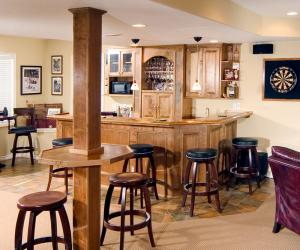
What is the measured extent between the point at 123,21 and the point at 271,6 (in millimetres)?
2150

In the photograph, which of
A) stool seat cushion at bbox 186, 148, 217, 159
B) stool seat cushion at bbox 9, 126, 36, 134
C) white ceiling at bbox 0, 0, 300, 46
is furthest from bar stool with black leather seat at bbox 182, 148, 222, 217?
stool seat cushion at bbox 9, 126, 36, 134

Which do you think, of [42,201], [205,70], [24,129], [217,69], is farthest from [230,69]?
[42,201]

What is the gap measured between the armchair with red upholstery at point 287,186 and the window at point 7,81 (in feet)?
19.7

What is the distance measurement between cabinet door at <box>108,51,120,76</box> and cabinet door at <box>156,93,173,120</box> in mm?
1055

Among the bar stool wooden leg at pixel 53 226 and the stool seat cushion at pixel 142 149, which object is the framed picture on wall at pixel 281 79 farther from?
the bar stool wooden leg at pixel 53 226

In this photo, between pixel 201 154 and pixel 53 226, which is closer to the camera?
pixel 53 226

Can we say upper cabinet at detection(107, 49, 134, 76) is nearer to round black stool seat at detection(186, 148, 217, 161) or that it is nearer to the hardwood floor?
the hardwood floor

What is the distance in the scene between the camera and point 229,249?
3875mm

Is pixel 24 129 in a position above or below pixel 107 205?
above

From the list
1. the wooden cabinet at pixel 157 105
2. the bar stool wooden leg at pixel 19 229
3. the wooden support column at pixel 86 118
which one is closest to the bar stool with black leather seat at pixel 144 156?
the wooden support column at pixel 86 118

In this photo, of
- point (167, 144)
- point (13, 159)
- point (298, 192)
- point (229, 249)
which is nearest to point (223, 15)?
point (167, 144)

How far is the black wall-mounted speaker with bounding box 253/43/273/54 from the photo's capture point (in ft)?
21.8

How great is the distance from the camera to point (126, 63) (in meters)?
7.85

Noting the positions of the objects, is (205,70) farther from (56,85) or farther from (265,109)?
(56,85)
